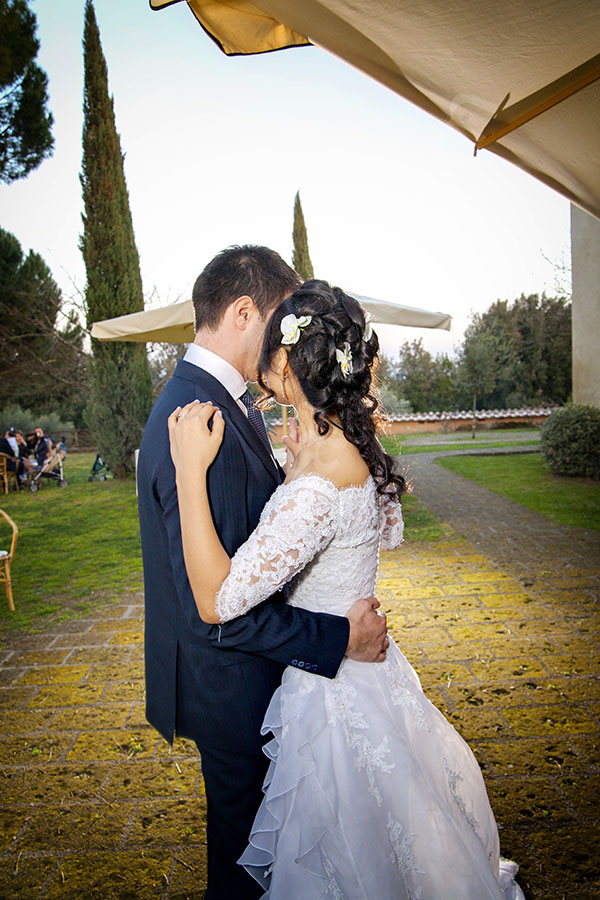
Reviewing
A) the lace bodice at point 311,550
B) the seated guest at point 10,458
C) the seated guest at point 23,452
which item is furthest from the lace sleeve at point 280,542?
the seated guest at point 23,452

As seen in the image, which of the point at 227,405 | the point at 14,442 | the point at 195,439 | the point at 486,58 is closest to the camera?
the point at 195,439

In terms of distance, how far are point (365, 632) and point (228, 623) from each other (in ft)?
1.46

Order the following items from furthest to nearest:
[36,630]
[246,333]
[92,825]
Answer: [36,630]
[92,825]
[246,333]

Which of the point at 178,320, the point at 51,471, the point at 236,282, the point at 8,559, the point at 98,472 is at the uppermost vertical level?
the point at 178,320

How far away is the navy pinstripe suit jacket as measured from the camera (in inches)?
59.1

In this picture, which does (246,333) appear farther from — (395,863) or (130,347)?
(130,347)

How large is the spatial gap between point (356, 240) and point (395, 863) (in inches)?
684

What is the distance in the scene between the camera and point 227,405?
1631 millimetres

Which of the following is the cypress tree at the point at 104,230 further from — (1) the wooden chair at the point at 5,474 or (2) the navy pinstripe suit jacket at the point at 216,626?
(2) the navy pinstripe suit jacket at the point at 216,626

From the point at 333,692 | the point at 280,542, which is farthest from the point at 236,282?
the point at 333,692

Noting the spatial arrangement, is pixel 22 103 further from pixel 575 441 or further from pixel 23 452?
pixel 575 441

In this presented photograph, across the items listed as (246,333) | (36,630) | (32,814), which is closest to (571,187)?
(246,333)

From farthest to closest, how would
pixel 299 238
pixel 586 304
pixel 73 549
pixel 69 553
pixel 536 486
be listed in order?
pixel 299 238, pixel 586 304, pixel 536 486, pixel 73 549, pixel 69 553

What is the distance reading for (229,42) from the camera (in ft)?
7.04
